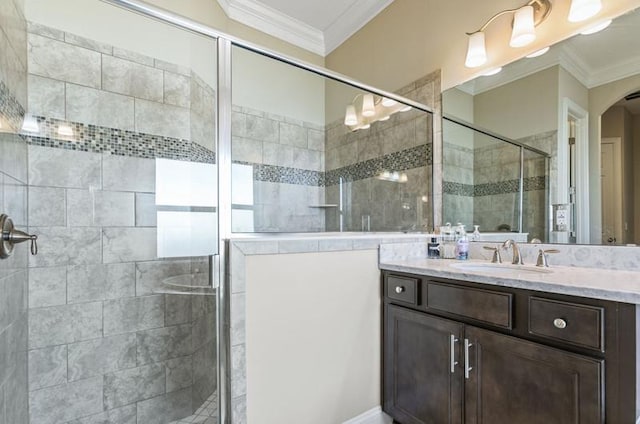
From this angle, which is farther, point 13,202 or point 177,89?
point 177,89

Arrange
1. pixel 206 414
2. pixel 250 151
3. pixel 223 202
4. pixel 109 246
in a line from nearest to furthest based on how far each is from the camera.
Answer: pixel 223 202
pixel 206 414
pixel 109 246
pixel 250 151

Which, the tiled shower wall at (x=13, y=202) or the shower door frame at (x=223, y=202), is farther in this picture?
the shower door frame at (x=223, y=202)

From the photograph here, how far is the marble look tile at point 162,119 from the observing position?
1872mm

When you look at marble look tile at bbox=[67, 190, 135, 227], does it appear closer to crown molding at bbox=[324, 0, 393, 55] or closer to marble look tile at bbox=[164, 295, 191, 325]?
marble look tile at bbox=[164, 295, 191, 325]

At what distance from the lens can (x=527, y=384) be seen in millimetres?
1128

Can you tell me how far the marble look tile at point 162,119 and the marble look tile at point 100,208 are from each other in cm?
42

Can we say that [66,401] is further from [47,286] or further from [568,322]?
[568,322]

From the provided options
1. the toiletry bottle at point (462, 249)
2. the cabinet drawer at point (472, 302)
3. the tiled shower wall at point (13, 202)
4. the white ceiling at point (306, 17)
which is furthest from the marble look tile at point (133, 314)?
the white ceiling at point (306, 17)

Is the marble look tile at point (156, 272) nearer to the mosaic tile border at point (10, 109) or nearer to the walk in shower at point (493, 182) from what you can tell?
the mosaic tile border at point (10, 109)

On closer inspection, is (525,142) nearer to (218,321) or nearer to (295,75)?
(295,75)

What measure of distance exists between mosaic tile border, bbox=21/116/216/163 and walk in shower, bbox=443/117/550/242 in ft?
5.19

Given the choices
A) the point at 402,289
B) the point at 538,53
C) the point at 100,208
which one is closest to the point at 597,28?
the point at 538,53

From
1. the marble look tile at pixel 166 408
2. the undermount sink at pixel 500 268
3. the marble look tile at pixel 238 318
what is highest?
the undermount sink at pixel 500 268

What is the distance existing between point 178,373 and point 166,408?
194 mm
